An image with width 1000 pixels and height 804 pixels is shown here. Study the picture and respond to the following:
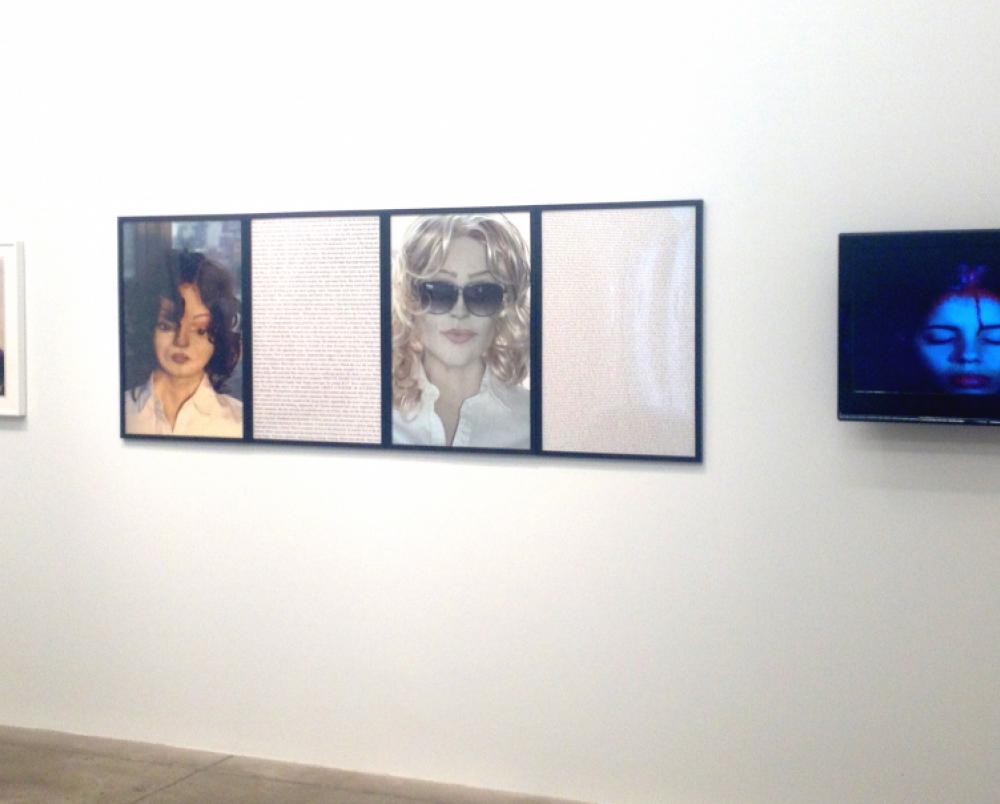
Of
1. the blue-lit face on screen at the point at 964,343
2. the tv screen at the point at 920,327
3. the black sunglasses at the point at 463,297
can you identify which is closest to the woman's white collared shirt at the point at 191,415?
the black sunglasses at the point at 463,297

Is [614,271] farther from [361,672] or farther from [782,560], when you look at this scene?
[361,672]

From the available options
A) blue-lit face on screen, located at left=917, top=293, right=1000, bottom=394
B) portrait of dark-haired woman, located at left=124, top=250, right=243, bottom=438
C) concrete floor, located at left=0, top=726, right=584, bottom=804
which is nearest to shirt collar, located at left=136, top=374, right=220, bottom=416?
portrait of dark-haired woman, located at left=124, top=250, right=243, bottom=438

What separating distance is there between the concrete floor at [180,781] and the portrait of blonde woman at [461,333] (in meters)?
1.28

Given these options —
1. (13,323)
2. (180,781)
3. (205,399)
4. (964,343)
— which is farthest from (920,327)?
(13,323)

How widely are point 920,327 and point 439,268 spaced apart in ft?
5.62

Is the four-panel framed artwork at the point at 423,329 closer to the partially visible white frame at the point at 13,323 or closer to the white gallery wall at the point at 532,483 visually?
the white gallery wall at the point at 532,483

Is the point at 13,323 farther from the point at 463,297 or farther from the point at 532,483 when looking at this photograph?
the point at 532,483

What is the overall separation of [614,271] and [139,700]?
8.67 ft

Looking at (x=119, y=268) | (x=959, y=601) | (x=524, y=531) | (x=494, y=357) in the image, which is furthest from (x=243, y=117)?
(x=959, y=601)

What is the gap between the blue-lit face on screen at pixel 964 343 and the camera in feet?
13.3

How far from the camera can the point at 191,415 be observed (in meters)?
5.25

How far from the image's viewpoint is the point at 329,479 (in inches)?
200

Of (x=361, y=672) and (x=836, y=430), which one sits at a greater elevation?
(x=836, y=430)

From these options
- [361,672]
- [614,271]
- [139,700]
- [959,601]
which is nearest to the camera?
[959,601]
